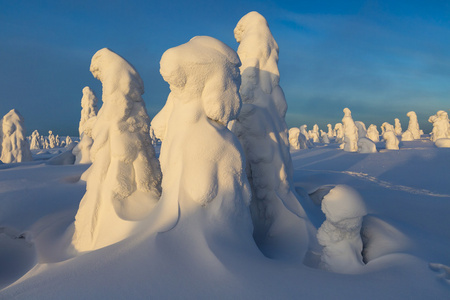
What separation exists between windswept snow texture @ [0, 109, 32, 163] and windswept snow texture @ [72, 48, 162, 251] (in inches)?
567

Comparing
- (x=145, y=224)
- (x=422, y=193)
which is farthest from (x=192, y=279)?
(x=422, y=193)

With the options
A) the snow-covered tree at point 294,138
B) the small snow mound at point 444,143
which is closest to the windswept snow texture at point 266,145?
the snow-covered tree at point 294,138

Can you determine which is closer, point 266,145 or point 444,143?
point 266,145

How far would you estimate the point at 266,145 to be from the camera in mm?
5277

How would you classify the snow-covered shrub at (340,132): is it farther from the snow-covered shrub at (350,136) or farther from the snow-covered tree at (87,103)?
the snow-covered tree at (87,103)

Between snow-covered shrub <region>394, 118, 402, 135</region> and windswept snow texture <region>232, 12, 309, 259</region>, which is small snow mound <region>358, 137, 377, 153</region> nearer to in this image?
A: windswept snow texture <region>232, 12, 309, 259</region>

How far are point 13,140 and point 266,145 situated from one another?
1692 centimetres

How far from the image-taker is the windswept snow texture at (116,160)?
4379 millimetres

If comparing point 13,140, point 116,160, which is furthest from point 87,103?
point 116,160

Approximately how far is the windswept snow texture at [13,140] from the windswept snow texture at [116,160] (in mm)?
14411

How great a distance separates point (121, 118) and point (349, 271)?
159 inches

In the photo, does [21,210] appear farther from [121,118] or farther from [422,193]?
[422,193]

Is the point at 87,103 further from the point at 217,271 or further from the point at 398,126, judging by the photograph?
the point at 398,126

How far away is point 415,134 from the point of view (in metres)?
36.0
